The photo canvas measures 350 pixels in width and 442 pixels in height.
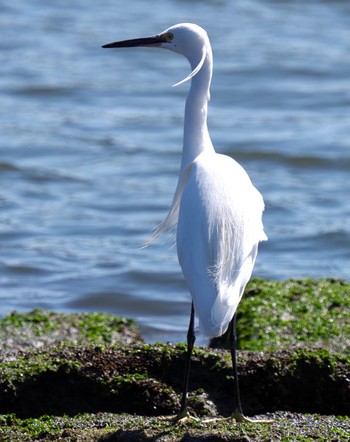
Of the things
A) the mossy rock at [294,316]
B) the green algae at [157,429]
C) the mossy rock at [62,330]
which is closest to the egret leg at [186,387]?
the green algae at [157,429]

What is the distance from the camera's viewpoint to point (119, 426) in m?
3.75

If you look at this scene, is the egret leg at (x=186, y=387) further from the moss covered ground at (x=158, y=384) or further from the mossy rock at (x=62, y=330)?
the mossy rock at (x=62, y=330)

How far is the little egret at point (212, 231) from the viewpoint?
3.90 m

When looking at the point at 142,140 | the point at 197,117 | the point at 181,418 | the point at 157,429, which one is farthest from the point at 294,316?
the point at 142,140

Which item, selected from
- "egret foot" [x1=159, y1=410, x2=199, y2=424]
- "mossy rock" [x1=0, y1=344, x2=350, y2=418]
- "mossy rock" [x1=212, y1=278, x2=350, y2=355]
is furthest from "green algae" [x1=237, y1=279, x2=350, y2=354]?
"egret foot" [x1=159, y1=410, x2=199, y2=424]

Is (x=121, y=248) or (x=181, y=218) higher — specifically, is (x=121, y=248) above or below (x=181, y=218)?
below

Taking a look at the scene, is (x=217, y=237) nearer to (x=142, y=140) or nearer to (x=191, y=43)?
(x=191, y=43)

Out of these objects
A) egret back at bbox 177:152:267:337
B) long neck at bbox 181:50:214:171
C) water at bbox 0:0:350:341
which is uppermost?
long neck at bbox 181:50:214:171

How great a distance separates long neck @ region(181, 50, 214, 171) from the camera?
15.9 feet

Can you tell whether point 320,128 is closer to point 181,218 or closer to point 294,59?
point 294,59

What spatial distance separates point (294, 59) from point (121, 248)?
6.52 meters

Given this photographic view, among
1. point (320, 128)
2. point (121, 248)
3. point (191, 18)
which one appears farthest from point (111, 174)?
point (191, 18)

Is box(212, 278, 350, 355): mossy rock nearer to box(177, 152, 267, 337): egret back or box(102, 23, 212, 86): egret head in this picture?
box(177, 152, 267, 337): egret back

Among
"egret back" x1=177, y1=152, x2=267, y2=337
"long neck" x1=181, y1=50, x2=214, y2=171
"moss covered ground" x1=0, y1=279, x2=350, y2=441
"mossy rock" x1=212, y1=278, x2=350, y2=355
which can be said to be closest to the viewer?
"egret back" x1=177, y1=152, x2=267, y2=337
